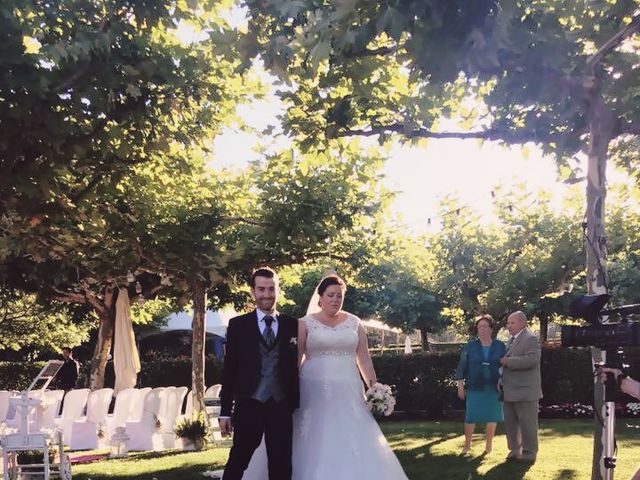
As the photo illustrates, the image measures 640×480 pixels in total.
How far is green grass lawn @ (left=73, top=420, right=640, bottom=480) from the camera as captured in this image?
830 cm

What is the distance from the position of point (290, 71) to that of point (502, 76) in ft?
6.78

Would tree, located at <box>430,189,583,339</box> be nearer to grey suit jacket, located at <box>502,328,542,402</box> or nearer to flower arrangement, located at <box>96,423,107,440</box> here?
grey suit jacket, located at <box>502,328,542,402</box>

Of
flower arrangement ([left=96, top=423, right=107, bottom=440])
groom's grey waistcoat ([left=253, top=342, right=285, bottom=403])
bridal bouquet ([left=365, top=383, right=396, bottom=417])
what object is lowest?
flower arrangement ([left=96, top=423, right=107, bottom=440])

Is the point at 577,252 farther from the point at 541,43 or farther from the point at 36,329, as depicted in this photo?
the point at 36,329

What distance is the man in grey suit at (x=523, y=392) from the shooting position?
9.02 metres

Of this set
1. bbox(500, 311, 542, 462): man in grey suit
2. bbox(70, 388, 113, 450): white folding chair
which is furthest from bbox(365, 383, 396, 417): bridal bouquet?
bbox(70, 388, 113, 450): white folding chair

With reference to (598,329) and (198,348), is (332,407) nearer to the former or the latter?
(598,329)

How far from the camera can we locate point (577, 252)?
20.2 m

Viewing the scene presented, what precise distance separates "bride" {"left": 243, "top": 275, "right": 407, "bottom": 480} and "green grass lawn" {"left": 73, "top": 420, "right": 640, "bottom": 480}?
2096 mm

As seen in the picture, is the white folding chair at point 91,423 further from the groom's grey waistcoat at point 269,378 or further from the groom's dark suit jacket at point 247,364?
the groom's grey waistcoat at point 269,378

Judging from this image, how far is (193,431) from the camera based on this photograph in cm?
1216

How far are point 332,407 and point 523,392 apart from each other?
3.52m

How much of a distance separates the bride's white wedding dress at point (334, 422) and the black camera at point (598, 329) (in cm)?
209

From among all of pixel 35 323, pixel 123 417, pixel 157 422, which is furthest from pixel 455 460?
pixel 35 323
